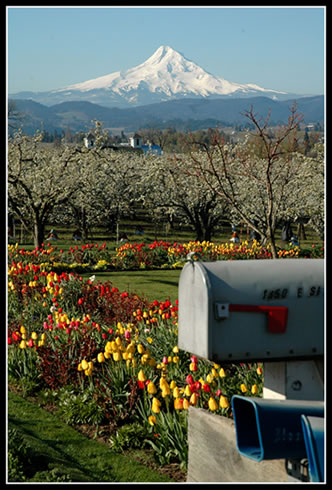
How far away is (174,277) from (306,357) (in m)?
13.6

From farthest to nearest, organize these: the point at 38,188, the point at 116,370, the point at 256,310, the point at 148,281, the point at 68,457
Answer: the point at 38,188
the point at 148,281
the point at 116,370
the point at 68,457
the point at 256,310

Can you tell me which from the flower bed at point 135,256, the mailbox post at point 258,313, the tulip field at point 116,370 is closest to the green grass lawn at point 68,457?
the tulip field at point 116,370

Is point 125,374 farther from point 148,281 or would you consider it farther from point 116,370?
point 148,281

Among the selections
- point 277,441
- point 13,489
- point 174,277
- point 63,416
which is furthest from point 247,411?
point 174,277

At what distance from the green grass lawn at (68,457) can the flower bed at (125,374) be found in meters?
0.18

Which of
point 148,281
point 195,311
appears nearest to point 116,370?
point 195,311

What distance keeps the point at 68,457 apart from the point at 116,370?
3.18 ft

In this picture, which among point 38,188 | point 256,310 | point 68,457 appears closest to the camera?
point 256,310

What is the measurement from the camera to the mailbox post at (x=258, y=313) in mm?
2523

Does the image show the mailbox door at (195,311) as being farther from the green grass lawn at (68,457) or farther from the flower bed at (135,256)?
the flower bed at (135,256)

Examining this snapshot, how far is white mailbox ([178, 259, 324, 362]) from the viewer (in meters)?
2.52

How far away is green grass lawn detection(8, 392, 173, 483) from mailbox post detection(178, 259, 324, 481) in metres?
2.46

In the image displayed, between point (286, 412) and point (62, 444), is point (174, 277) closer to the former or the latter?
point (62, 444)

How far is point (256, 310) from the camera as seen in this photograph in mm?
2543
